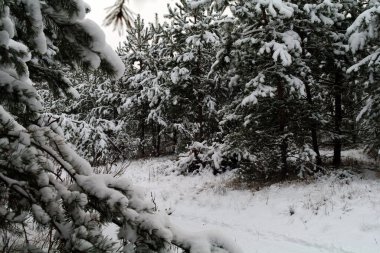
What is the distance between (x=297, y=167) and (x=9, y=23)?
1095cm

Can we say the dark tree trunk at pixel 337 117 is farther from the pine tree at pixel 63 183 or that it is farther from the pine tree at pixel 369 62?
the pine tree at pixel 63 183

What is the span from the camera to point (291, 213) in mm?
9383

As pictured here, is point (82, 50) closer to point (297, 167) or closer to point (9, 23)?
point (9, 23)

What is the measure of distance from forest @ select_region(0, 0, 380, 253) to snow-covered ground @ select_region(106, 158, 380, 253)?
3.89 feet

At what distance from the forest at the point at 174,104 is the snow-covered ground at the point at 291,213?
1185 millimetres

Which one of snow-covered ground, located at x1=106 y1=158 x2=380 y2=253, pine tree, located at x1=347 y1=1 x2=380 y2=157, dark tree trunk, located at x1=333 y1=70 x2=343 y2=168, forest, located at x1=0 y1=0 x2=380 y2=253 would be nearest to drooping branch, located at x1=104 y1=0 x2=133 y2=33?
forest, located at x1=0 y1=0 x2=380 y2=253

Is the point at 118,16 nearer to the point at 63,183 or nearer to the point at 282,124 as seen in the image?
the point at 63,183

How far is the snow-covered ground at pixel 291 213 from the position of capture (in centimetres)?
758

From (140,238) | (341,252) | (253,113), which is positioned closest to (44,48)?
(140,238)

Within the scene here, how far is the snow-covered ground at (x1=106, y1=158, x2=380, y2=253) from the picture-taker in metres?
7.58

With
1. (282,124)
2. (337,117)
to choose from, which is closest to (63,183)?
(282,124)

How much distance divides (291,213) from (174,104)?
9177 mm

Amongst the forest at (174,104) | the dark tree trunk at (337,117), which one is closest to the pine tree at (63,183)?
the forest at (174,104)

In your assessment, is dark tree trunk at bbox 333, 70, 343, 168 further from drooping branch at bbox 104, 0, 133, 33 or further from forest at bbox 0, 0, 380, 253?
drooping branch at bbox 104, 0, 133, 33
